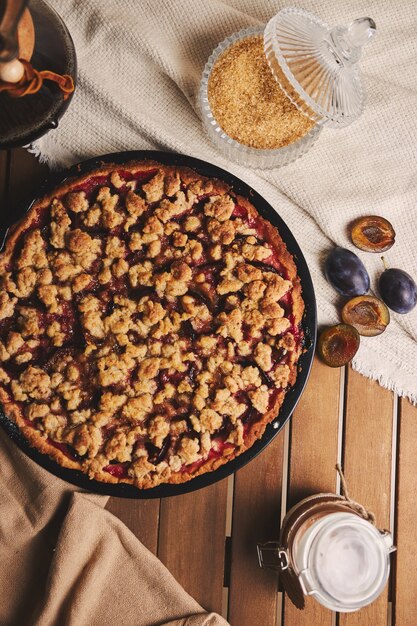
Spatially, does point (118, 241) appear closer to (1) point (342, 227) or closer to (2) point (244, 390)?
(2) point (244, 390)

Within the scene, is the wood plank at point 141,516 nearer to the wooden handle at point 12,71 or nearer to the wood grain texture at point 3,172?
the wood grain texture at point 3,172

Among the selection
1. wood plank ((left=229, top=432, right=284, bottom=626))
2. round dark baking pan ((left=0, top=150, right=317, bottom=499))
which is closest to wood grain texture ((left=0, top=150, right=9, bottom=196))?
round dark baking pan ((left=0, top=150, right=317, bottom=499))

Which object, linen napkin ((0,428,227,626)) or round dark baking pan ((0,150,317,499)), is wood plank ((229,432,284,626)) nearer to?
linen napkin ((0,428,227,626))

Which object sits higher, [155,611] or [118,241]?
[118,241]

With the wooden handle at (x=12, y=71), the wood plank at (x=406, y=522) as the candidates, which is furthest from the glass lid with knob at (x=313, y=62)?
the wood plank at (x=406, y=522)

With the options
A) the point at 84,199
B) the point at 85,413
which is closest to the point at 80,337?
the point at 85,413

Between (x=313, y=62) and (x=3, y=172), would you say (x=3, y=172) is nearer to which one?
(x=3, y=172)
